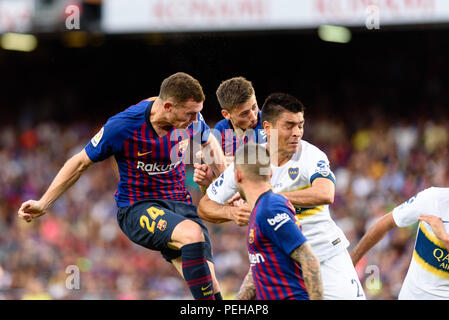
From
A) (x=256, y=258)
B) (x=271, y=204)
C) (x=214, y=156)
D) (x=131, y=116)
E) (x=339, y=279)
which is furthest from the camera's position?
(x=214, y=156)

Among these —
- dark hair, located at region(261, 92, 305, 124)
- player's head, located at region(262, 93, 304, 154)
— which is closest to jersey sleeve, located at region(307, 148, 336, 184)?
player's head, located at region(262, 93, 304, 154)

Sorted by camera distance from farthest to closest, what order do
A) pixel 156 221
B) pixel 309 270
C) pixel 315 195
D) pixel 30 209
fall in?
pixel 30 209, pixel 156 221, pixel 315 195, pixel 309 270

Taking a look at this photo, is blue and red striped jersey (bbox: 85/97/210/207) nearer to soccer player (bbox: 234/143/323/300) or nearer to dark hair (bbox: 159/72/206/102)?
dark hair (bbox: 159/72/206/102)

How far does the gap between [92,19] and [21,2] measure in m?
1.83

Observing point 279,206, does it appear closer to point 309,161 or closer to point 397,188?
point 309,161

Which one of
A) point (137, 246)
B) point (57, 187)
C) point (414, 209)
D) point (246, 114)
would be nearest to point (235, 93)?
point (246, 114)

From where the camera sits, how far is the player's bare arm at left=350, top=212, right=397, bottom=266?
17.4 ft

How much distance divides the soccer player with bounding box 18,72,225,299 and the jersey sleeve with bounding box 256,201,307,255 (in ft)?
4.20

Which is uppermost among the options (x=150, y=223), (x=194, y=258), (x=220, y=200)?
(x=220, y=200)

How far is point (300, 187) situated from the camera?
5.24m

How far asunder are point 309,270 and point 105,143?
233 cm

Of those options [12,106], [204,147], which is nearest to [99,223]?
[12,106]

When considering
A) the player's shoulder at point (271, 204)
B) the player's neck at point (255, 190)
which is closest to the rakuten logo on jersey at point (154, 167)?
the player's neck at point (255, 190)

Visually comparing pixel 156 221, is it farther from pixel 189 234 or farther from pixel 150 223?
pixel 189 234
